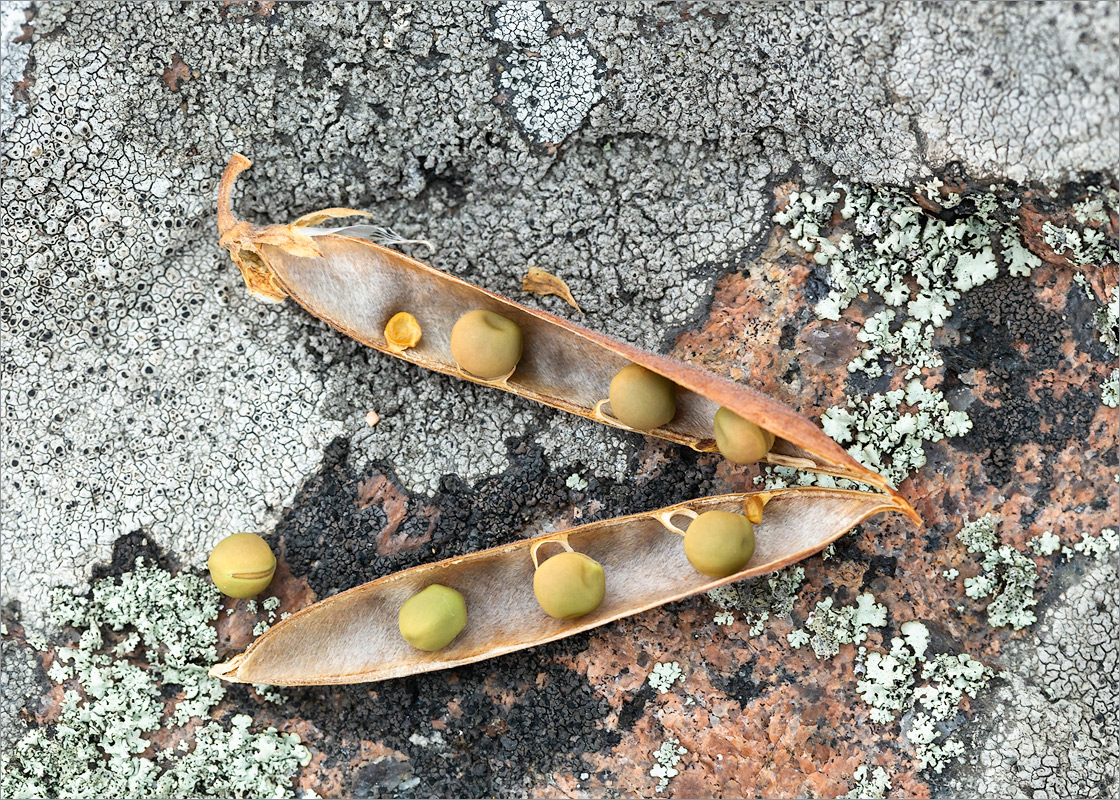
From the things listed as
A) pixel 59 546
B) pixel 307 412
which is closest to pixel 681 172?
pixel 307 412

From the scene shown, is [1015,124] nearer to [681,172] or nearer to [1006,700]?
[681,172]

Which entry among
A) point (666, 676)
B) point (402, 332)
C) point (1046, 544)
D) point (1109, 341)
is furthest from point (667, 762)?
point (1109, 341)

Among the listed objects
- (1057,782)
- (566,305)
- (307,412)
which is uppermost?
(566,305)

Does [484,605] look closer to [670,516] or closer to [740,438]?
[670,516]

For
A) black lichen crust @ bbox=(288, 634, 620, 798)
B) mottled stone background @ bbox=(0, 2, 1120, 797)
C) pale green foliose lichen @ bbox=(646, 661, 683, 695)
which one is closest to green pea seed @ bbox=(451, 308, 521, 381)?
mottled stone background @ bbox=(0, 2, 1120, 797)

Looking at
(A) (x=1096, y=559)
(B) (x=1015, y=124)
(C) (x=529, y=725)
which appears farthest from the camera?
(C) (x=529, y=725)

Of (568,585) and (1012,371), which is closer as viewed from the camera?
(568,585)
